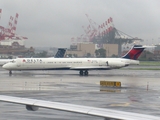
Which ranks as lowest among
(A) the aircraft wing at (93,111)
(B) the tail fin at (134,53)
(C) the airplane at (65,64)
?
(A) the aircraft wing at (93,111)

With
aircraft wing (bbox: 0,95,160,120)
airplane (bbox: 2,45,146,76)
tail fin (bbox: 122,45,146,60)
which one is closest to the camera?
aircraft wing (bbox: 0,95,160,120)

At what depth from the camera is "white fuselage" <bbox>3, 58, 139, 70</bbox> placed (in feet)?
230

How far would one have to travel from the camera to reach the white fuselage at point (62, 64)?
7012 cm

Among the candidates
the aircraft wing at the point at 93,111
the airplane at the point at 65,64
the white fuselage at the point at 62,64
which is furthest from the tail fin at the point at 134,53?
the aircraft wing at the point at 93,111

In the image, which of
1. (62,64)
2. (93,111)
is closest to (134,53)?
(62,64)

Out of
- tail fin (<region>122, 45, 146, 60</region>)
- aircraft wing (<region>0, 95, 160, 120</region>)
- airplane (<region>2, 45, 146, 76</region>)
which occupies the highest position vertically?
tail fin (<region>122, 45, 146, 60</region>)

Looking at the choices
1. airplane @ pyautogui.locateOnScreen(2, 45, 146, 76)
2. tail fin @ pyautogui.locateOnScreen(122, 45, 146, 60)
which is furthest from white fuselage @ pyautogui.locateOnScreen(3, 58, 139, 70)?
tail fin @ pyautogui.locateOnScreen(122, 45, 146, 60)

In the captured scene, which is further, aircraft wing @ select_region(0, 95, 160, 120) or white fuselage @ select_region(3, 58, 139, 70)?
white fuselage @ select_region(3, 58, 139, 70)

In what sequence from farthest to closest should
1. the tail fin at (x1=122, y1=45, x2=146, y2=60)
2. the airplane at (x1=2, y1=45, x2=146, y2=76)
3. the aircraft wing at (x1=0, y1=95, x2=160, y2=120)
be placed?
1. the tail fin at (x1=122, y1=45, x2=146, y2=60)
2. the airplane at (x1=2, y1=45, x2=146, y2=76)
3. the aircraft wing at (x1=0, y1=95, x2=160, y2=120)

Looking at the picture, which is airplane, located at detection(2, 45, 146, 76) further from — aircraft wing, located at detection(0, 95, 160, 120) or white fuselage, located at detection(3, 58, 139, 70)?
aircraft wing, located at detection(0, 95, 160, 120)

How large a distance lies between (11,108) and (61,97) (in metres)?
8.72

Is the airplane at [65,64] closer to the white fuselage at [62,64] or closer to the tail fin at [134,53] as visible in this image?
the white fuselage at [62,64]

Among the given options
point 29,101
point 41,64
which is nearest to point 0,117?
point 29,101

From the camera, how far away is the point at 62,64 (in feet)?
233
